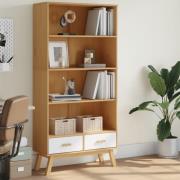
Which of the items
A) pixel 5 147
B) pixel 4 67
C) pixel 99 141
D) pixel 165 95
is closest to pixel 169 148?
pixel 165 95

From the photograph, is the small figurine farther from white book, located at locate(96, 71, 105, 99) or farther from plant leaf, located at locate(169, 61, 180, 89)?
plant leaf, located at locate(169, 61, 180, 89)

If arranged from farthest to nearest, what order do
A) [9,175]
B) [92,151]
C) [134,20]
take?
[134,20] → [92,151] → [9,175]

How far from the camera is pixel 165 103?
18.6 feet

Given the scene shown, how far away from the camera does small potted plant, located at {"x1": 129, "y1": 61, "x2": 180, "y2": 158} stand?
5.68m

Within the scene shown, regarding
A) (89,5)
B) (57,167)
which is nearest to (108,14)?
(89,5)

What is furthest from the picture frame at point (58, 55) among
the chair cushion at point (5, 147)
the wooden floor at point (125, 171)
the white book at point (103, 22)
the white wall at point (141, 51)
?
the chair cushion at point (5, 147)

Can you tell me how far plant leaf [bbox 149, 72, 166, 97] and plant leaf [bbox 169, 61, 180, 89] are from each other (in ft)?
0.52

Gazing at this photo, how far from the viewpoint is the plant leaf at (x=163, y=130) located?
565cm

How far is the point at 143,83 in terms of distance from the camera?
236 inches

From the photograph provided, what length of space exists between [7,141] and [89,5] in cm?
191

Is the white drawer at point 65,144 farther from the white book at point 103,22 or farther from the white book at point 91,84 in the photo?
the white book at point 103,22

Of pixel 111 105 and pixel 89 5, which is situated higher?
pixel 89 5

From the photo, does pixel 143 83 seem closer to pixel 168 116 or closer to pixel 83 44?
pixel 168 116

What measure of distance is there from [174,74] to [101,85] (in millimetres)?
945
